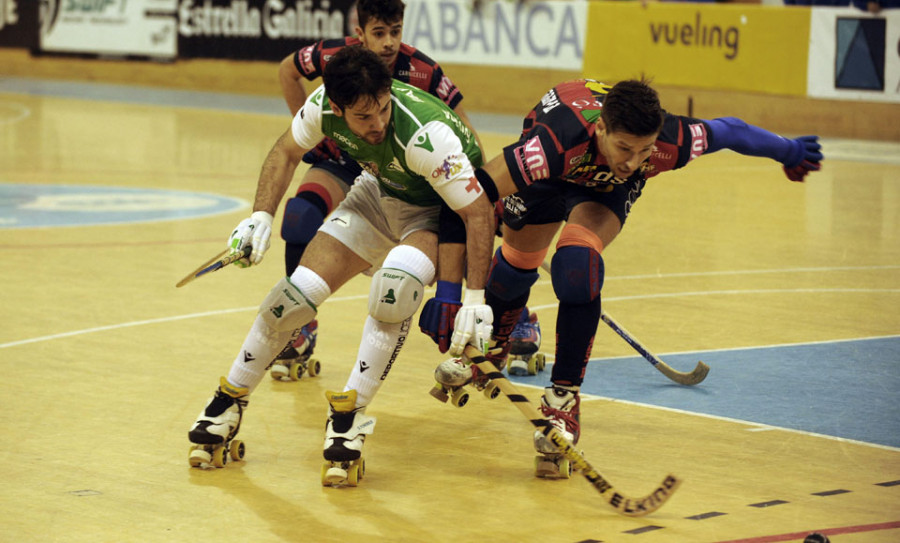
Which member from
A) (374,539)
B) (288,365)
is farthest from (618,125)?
(288,365)

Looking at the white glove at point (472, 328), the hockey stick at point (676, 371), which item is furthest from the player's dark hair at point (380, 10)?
the white glove at point (472, 328)

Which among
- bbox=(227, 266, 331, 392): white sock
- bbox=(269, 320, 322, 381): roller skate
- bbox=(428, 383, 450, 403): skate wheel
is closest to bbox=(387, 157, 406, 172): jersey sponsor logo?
bbox=(227, 266, 331, 392): white sock

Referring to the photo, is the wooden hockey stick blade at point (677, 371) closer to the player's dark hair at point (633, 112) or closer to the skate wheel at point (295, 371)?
the skate wheel at point (295, 371)

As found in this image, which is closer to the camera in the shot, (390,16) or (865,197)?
(390,16)

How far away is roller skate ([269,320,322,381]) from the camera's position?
6.56 m

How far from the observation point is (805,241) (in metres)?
11.0

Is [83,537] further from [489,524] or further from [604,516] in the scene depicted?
[604,516]

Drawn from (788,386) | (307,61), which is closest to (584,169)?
(788,386)

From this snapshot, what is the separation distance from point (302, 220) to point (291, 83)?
1179mm

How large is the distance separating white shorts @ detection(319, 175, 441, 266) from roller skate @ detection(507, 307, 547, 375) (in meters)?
1.40

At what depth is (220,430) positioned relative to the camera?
505 cm

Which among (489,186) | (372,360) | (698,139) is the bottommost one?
(372,360)

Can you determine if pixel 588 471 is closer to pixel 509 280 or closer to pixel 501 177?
pixel 501 177

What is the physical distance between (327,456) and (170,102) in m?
20.0
